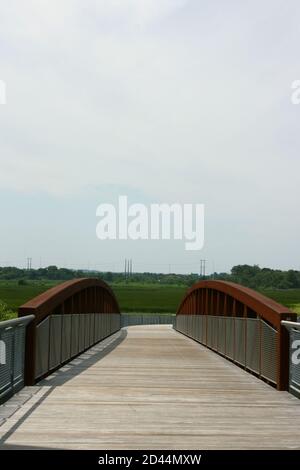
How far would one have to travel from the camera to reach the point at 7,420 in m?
6.54

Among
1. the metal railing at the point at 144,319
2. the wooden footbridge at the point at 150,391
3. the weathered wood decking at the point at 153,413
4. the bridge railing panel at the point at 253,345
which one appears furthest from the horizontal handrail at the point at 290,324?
the metal railing at the point at 144,319

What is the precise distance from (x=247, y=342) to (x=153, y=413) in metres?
5.05

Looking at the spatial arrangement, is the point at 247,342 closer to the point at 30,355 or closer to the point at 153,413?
the point at 30,355

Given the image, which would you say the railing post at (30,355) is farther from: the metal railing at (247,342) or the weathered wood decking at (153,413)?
the metal railing at (247,342)

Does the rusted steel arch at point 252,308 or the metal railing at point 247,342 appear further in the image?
the metal railing at point 247,342

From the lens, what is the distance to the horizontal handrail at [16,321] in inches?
288

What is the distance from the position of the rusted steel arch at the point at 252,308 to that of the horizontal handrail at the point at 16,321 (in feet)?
11.4

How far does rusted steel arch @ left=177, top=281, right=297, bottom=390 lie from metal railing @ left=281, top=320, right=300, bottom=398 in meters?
0.18

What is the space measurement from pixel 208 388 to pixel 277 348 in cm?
113

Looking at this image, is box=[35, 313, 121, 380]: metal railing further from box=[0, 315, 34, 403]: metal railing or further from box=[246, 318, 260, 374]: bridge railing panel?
box=[246, 318, 260, 374]: bridge railing panel

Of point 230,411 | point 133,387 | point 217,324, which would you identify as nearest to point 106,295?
point 217,324

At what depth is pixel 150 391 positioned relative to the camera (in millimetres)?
8906

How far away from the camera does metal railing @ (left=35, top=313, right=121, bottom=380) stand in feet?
32.1
